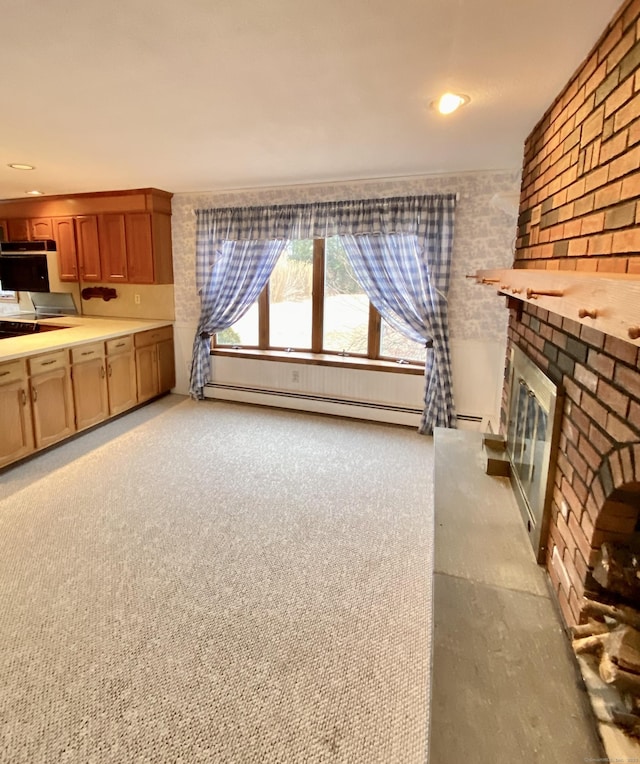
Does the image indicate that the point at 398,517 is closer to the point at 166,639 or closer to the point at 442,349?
the point at 166,639

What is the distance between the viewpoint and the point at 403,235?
3.82 m

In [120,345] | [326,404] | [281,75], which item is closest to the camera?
[281,75]

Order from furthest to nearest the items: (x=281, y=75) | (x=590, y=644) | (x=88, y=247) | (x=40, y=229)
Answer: (x=40, y=229), (x=88, y=247), (x=281, y=75), (x=590, y=644)

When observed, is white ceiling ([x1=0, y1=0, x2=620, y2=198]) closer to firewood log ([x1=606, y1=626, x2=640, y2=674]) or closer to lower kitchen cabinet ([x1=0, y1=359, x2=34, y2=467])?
lower kitchen cabinet ([x1=0, y1=359, x2=34, y2=467])

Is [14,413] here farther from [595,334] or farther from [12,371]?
[595,334]

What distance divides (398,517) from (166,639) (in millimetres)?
1485

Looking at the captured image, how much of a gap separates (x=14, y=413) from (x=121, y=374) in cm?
117

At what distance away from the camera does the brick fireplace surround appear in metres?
1.09

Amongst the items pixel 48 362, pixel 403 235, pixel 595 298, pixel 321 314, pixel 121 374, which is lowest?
pixel 121 374

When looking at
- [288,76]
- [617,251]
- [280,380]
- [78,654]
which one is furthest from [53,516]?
[617,251]

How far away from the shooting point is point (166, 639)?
5.91ft

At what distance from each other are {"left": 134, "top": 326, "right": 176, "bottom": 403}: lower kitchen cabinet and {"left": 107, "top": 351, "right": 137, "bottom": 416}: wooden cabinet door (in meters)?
0.09

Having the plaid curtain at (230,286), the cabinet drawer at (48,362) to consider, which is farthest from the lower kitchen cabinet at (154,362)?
the cabinet drawer at (48,362)

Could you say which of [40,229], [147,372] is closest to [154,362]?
[147,372]
